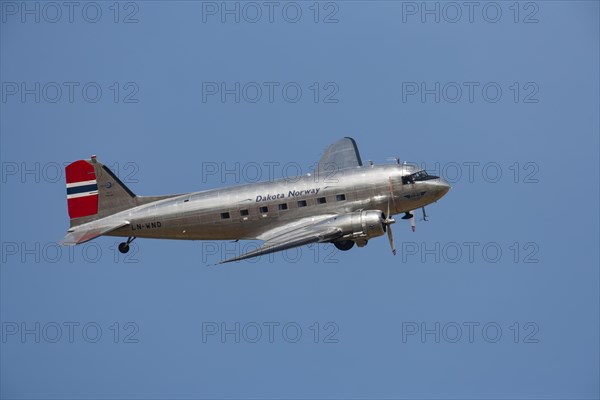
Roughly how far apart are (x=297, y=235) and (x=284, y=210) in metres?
1.84

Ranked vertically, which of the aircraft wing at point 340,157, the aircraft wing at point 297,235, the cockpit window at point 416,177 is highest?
the aircraft wing at point 340,157

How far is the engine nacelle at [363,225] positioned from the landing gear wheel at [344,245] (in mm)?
1014

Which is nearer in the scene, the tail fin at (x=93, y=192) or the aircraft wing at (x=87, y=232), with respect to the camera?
the aircraft wing at (x=87, y=232)

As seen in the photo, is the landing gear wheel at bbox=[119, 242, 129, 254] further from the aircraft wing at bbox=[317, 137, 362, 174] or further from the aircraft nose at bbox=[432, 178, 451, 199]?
the aircraft nose at bbox=[432, 178, 451, 199]

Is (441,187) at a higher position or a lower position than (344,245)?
higher

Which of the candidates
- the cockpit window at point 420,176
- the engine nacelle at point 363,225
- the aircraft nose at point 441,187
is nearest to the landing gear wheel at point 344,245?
the engine nacelle at point 363,225

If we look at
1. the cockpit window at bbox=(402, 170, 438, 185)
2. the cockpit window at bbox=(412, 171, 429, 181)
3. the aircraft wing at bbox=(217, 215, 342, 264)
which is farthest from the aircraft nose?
the aircraft wing at bbox=(217, 215, 342, 264)

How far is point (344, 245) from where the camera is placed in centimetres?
3578

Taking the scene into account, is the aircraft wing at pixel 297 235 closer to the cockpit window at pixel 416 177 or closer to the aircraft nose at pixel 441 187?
the cockpit window at pixel 416 177

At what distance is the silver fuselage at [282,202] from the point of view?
119ft

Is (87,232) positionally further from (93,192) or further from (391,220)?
(391,220)

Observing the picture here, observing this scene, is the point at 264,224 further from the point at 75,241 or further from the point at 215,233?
the point at 75,241

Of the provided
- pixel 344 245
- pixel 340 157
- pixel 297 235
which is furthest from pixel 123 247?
pixel 340 157

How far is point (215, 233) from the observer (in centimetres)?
3731
